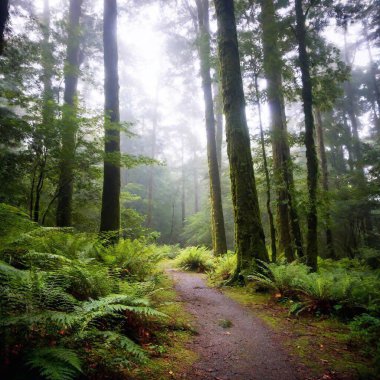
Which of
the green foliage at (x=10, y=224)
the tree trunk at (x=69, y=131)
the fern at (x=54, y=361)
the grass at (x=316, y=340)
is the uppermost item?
the tree trunk at (x=69, y=131)

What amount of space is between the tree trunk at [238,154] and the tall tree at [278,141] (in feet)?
3.88

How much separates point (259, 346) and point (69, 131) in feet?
22.9

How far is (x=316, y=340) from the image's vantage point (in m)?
4.07

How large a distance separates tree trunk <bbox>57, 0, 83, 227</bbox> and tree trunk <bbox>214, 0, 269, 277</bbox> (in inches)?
175

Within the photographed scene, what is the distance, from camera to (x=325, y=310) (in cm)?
507

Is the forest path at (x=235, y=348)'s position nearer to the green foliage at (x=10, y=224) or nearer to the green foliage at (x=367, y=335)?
the green foliage at (x=367, y=335)

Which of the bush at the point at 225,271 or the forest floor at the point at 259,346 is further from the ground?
the bush at the point at 225,271

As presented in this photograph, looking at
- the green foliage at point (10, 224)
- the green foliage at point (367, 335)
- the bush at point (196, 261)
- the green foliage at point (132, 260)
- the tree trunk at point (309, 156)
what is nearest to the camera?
the green foliage at point (367, 335)

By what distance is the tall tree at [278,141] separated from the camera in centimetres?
880

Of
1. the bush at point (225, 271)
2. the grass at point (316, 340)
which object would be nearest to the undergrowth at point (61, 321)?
the grass at point (316, 340)

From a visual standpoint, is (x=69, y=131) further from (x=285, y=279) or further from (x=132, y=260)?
(x=285, y=279)

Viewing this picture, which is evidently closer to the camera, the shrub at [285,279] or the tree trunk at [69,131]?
the shrub at [285,279]

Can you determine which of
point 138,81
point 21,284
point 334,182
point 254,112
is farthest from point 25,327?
point 138,81

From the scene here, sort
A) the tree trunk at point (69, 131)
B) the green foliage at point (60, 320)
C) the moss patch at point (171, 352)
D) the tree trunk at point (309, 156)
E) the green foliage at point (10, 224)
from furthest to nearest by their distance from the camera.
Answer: the tree trunk at point (69, 131) → the tree trunk at point (309, 156) → the green foliage at point (10, 224) → the moss patch at point (171, 352) → the green foliage at point (60, 320)
